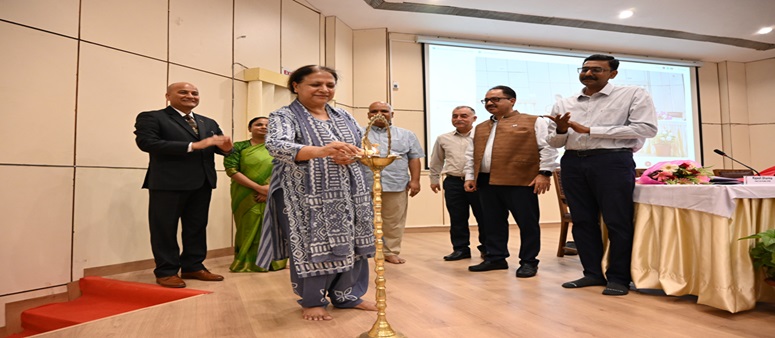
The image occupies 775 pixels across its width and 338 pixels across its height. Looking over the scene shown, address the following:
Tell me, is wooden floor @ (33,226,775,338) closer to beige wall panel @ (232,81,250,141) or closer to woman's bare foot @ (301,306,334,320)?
woman's bare foot @ (301,306,334,320)

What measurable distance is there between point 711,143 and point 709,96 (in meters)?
0.87

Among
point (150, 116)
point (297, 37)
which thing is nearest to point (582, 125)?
point (150, 116)

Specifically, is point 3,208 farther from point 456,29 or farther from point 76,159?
point 456,29

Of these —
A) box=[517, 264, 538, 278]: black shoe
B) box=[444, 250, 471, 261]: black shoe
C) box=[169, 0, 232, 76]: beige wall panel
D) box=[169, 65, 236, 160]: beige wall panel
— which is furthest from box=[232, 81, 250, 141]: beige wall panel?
box=[517, 264, 538, 278]: black shoe

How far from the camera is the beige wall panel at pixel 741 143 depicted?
840 centimetres

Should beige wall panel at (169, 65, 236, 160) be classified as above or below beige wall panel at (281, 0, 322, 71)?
below

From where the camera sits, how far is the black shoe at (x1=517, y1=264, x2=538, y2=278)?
3057 mm

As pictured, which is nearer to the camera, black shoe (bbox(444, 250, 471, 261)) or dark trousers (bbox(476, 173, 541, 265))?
dark trousers (bbox(476, 173, 541, 265))

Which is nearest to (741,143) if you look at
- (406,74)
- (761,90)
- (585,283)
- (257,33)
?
(761,90)

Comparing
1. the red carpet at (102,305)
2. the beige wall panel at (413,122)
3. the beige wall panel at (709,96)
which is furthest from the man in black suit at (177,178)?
the beige wall panel at (709,96)

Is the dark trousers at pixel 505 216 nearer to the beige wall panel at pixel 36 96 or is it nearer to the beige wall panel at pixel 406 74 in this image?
the beige wall panel at pixel 36 96

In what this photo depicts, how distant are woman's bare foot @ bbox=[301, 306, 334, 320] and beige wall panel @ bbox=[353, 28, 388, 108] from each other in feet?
15.1

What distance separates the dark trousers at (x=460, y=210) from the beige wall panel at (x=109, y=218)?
255cm

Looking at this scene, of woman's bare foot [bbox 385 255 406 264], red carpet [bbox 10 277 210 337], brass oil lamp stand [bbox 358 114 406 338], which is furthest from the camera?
woman's bare foot [bbox 385 255 406 264]
